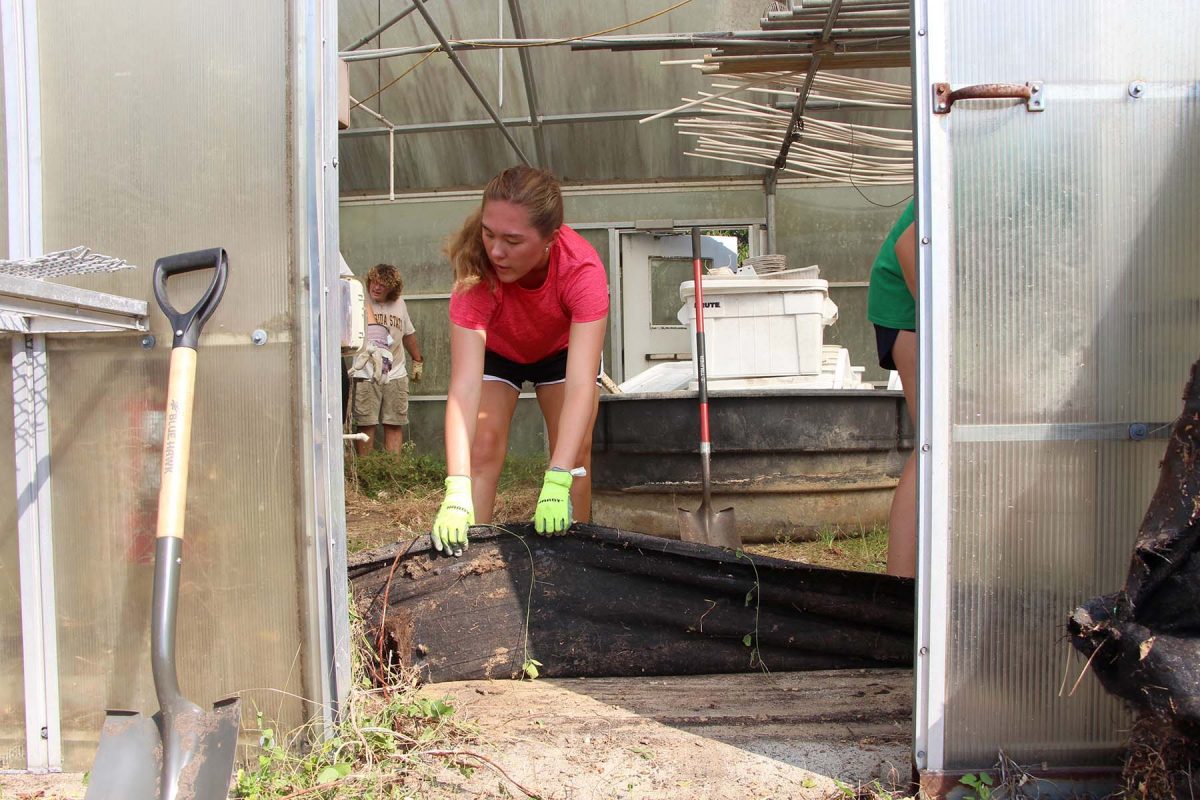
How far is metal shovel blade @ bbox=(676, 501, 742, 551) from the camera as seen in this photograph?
3.88 m

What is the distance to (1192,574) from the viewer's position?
147 cm

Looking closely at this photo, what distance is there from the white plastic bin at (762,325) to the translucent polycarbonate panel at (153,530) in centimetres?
312

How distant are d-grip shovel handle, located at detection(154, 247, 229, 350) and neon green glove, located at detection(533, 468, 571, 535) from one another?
101cm

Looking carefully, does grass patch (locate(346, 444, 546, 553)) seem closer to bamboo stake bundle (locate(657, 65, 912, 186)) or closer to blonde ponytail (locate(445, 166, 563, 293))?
blonde ponytail (locate(445, 166, 563, 293))

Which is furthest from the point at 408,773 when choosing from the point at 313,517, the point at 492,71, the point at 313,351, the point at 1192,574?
the point at 492,71

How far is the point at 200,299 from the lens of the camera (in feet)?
6.48

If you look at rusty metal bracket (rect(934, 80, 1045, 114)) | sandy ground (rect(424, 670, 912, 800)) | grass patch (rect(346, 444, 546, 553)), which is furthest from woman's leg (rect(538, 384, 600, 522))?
grass patch (rect(346, 444, 546, 553))

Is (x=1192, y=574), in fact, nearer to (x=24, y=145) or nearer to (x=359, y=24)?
(x=24, y=145)

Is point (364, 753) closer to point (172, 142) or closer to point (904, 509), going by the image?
point (172, 142)

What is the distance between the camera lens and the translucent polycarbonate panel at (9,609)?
2.05 m

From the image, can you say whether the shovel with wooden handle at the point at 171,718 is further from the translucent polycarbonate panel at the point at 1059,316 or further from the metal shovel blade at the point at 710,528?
the metal shovel blade at the point at 710,528

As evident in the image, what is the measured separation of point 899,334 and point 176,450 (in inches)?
76.3

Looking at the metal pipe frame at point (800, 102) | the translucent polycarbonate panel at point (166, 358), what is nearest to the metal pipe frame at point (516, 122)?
the metal pipe frame at point (800, 102)

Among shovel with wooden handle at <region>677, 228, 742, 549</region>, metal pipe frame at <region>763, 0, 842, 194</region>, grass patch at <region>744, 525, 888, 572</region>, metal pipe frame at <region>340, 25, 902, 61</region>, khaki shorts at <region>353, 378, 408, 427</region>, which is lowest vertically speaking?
grass patch at <region>744, 525, 888, 572</region>
